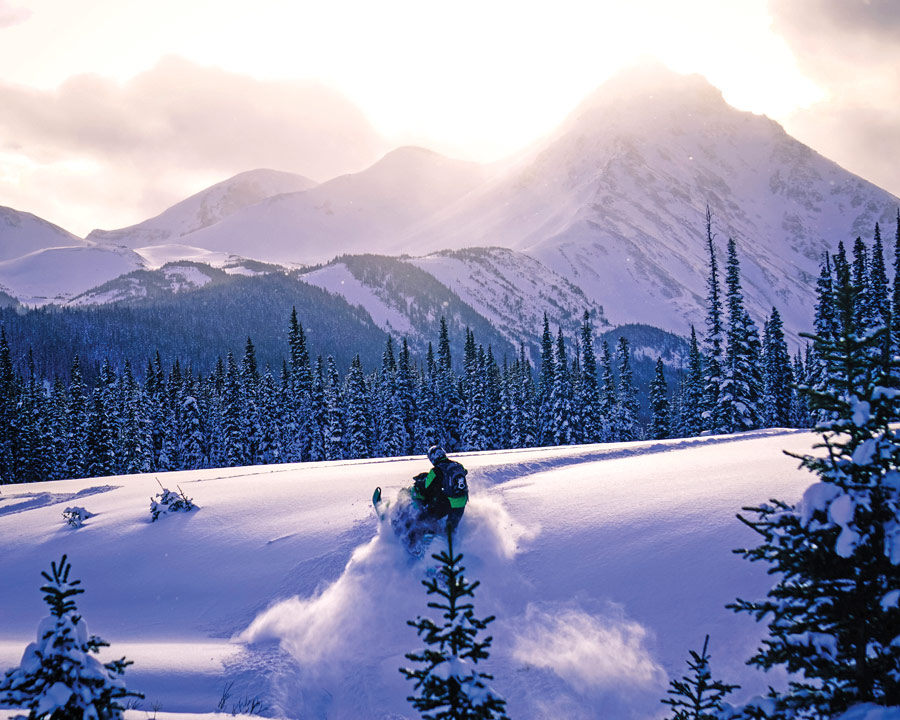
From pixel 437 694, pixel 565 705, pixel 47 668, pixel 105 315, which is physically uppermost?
pixel 105 315

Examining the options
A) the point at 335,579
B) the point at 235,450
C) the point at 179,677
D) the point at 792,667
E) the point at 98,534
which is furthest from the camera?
the point at 235,450

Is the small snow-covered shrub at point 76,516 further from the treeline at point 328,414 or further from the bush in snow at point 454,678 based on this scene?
the treeline at point 328,414

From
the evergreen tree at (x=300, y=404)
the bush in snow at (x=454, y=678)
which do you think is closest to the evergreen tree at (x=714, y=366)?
the evergreen tree at (x=300, y=404)

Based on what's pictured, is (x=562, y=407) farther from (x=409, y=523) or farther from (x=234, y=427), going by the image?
(x=409, y=523)

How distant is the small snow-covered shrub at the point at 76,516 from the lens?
14.4 m

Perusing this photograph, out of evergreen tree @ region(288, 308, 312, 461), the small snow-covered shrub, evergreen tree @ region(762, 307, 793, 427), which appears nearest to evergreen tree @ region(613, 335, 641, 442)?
evergreen tree @ region(762, 307, 793, 427)

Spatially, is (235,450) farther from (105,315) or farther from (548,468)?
(105,315)

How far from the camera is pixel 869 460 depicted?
363cm

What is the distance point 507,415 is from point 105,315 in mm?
180203

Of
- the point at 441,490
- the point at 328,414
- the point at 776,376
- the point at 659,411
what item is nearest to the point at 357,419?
the point at 328,414

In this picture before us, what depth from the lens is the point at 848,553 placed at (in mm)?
3449

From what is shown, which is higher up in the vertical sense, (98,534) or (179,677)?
(98,534)

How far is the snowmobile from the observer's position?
1121 centimetres

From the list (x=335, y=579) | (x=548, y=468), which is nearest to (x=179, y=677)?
(x=335, y=579)
